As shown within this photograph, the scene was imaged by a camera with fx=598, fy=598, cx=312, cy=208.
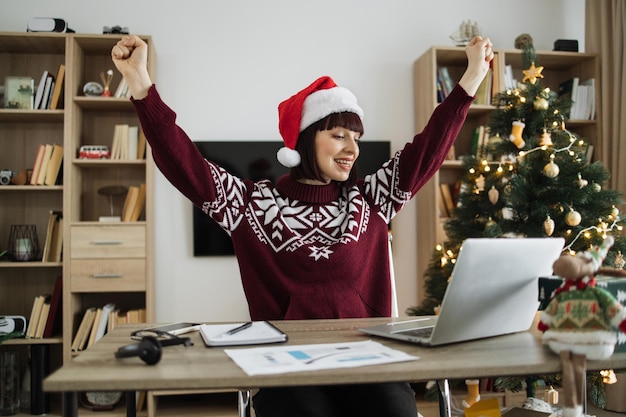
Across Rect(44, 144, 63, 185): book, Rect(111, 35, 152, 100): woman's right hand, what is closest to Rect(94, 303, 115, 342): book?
Rect(44, 144, 63, 185): book

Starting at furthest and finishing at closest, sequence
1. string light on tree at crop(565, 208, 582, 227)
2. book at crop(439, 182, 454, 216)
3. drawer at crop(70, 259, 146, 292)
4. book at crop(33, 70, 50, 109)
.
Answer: book at crop(439, 182, 454, 216), book at crop(33, 70, 50, 109), drawer at crop(70, 259, 146, 292), string light on tree at crop(565, 208, 582, 227)

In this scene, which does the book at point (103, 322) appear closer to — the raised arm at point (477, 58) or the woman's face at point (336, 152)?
the woman's face at point (336, 152)

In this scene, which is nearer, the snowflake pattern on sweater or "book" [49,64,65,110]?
the snowflake pattern on sweater

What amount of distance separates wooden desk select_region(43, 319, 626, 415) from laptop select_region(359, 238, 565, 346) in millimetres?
28

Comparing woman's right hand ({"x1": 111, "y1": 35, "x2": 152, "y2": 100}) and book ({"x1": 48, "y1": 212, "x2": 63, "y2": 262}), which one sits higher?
woman's right hand ({"x1": 111, "y1": 35, "x2": 152, "y2": 100})

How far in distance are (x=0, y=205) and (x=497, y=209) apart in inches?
110

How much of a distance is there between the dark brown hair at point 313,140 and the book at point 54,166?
2074mm

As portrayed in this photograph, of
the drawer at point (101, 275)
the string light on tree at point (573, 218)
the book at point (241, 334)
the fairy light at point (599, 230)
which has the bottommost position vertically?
the drawer at point (101, 275)

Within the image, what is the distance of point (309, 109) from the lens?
68.8 inches

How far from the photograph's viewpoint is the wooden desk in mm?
819

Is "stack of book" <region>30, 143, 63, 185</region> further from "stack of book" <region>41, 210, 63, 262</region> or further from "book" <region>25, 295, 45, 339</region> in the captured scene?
"book" <region>25, 295, 45, 339</region>

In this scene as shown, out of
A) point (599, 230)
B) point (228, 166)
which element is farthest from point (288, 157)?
point (228, 166)

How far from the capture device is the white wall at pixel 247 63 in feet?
11.6

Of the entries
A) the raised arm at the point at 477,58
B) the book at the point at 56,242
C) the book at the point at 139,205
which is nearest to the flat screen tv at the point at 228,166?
the book at the point at 139,205
